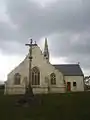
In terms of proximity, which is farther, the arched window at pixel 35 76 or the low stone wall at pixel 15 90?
the low stone wall at pixel 15 90

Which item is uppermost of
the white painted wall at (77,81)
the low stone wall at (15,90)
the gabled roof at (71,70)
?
the gabled roof at (71,70)

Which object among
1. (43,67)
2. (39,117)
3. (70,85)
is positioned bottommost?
(39,117)

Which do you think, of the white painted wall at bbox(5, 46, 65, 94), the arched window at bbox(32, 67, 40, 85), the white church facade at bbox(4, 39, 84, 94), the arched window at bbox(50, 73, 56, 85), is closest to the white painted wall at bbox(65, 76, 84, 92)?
the white church facade at bbox(4, 39, 84, 94)

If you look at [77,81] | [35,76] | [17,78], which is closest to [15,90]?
[17,78]

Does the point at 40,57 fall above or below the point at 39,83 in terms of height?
above

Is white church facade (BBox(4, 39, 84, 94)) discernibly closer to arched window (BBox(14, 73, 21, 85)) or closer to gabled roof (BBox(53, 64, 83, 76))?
arched window (BBox(14, 73, 21, 85))

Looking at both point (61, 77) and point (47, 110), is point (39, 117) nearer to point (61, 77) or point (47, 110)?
point (47, 110)

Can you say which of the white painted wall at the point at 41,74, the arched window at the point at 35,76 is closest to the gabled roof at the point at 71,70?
the white painted wall at the point at 41,74

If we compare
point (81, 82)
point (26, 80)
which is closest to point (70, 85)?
point (81, 82)

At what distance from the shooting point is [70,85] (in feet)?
167

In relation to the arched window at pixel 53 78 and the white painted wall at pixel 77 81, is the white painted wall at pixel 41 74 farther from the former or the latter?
the white painted wall at pixel 77 81

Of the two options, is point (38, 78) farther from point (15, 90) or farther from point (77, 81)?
point (77, 81)

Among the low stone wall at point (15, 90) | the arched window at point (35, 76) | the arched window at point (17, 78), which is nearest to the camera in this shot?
the arched window at point (35, 76)

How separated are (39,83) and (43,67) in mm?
2988
